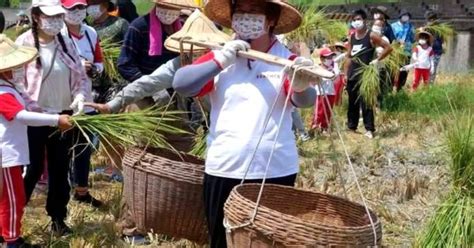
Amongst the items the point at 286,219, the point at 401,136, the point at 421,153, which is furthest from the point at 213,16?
the point at 401,136

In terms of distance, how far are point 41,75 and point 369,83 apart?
4931mm

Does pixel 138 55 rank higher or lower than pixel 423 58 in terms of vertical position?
higher

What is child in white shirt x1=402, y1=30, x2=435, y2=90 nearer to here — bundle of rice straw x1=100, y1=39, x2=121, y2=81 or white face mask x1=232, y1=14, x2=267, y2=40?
bundle of rice straw x1=100, y1=39, x2=121, y2=81

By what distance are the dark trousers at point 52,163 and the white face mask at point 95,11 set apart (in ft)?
6.72

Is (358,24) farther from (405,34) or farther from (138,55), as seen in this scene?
(138,55)

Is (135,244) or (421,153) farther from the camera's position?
(421,153)

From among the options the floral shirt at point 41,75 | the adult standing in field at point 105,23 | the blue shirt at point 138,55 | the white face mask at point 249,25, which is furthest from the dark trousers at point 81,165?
the white face mask at point 249,25

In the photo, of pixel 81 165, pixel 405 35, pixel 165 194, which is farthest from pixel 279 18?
pixel 405 35

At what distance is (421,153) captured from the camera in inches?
293

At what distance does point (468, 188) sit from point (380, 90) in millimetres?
5197

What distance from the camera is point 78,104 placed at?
13.9 feet

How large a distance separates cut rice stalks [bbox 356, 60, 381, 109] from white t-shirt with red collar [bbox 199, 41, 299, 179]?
5.41m

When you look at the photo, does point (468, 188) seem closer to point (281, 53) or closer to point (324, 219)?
point (324, 219)

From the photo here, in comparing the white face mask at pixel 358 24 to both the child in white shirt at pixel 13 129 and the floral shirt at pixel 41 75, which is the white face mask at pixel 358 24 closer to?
the floral shirt at pixel 41 75
